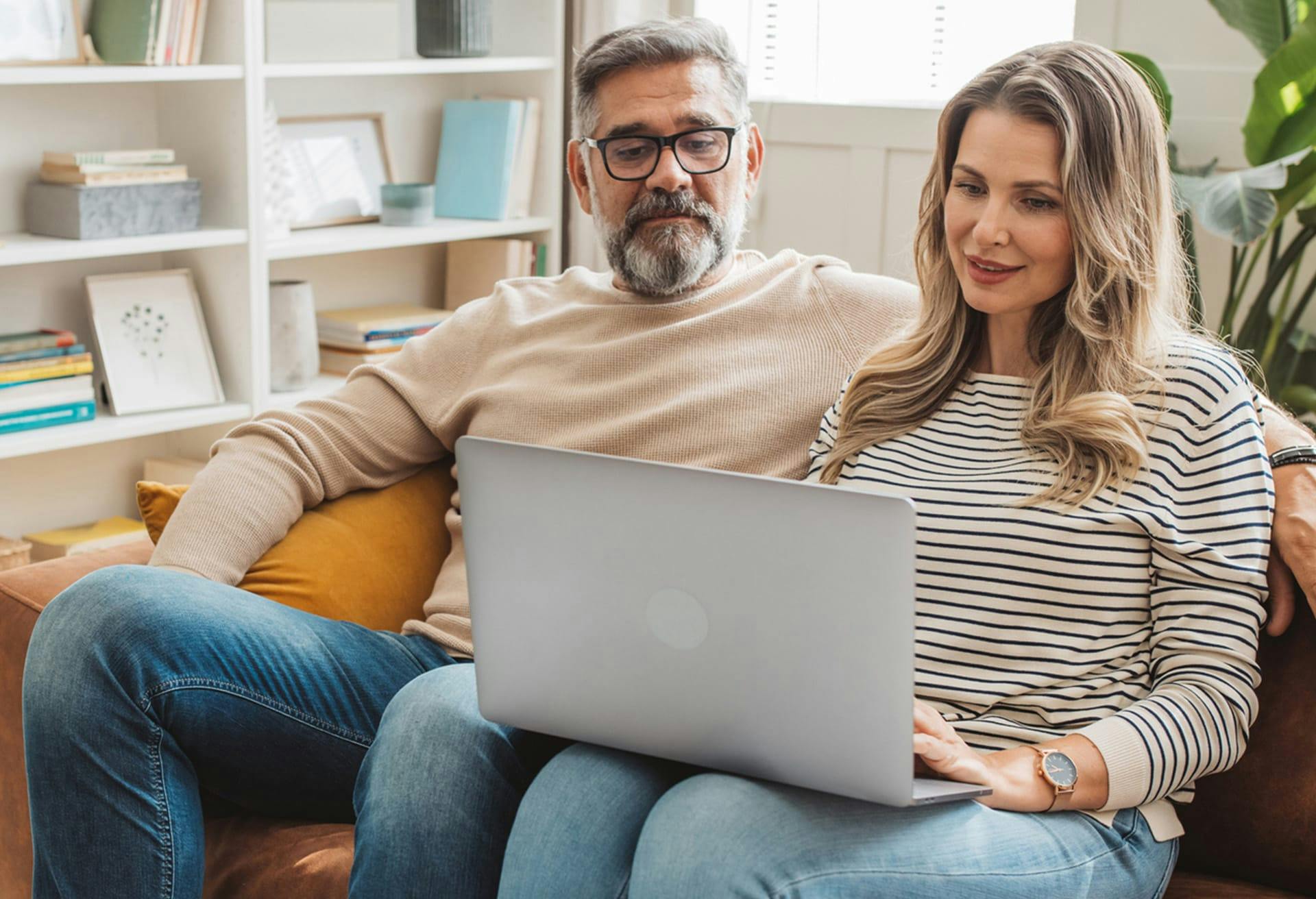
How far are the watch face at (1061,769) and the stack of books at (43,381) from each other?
211 cm

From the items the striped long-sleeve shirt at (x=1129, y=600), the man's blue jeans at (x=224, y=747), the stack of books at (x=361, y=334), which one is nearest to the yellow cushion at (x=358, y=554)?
the man's blue jeans at (x=224, y=747)

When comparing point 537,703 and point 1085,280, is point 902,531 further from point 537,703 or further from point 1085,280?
point 1085,280

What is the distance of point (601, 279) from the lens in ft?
6.63

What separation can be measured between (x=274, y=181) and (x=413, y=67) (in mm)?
386

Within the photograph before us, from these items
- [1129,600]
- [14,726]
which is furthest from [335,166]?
[1129,600]

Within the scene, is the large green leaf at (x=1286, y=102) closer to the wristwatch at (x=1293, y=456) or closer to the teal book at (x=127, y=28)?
the wristwatch at (x=1293, y=456)

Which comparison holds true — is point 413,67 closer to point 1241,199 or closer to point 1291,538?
point 1241,199

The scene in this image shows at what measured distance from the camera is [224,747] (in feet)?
4.95

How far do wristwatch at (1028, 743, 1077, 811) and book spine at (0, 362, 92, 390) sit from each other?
7.00 feet

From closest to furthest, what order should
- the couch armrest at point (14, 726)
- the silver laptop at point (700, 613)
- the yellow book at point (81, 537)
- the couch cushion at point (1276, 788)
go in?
the silver laptop at point (700, 613) → the couch cushion at point (1276, 788) → the couch armrest at point (14, 726) → the yellow book at point (81, 537)

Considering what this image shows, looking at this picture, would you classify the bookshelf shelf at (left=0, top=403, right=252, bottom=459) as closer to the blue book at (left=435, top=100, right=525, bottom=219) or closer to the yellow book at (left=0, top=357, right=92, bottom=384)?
the yellow book at (left=0, top=357, right=92, bottom=384)

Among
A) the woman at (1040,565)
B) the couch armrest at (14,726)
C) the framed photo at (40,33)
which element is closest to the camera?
the woman at (1040,565)

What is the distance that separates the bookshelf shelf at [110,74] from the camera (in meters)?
2.54

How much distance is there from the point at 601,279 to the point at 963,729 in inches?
35.4
